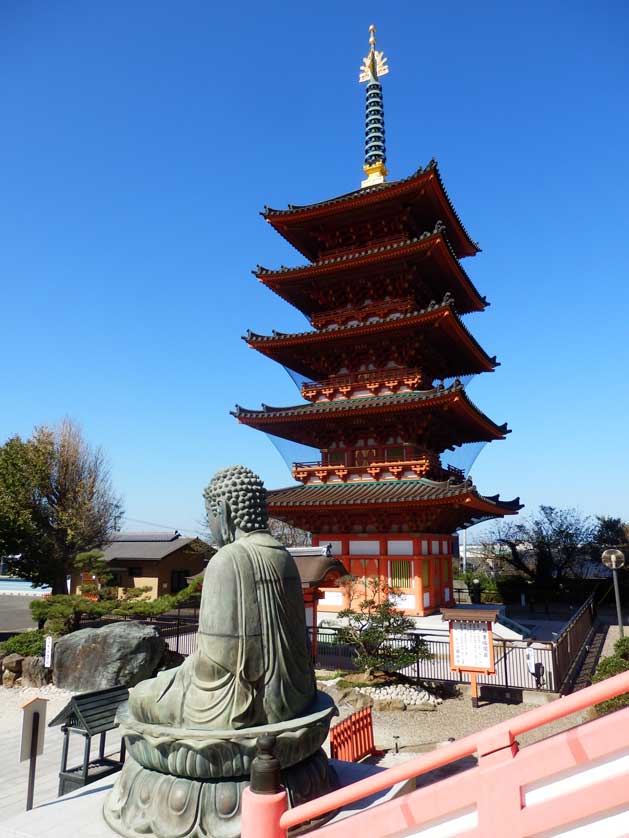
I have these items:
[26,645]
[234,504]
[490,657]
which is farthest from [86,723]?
[26,645]

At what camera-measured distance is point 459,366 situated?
24016mm

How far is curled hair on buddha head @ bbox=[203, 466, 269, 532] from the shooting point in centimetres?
470

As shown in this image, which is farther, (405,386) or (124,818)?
(405,386)

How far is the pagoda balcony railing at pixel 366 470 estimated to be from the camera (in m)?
18.4

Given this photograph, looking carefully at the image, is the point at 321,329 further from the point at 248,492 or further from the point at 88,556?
the point at 248,492

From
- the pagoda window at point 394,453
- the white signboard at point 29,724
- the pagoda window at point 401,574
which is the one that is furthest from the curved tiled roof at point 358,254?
the white signboard at point 29,724

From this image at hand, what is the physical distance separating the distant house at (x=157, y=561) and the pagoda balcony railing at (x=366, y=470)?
54.6 ft

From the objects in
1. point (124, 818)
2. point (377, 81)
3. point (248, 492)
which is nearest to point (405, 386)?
point (248, 492)

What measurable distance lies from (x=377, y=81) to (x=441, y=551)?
2422 centimetres

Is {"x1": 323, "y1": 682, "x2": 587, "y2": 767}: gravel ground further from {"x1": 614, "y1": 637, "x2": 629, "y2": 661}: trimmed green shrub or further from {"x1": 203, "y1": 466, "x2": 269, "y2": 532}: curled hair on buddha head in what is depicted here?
{"x1": 203, "y1": 466, "x2": 269, "y2": 532}: curled hair on buddha head

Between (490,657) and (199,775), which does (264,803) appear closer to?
(199,775)

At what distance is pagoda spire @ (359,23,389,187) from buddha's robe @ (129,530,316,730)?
22.3 metres

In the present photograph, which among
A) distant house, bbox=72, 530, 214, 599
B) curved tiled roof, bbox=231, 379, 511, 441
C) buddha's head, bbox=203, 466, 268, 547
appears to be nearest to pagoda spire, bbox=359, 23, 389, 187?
curved tiled roof, bbox=231, 379, 511, 441

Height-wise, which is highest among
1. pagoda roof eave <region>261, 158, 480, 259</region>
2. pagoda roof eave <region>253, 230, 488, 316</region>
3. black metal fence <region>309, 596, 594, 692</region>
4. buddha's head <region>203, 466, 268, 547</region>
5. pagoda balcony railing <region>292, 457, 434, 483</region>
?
pagoda roof eave <region>261, 158, 480, 259</region>
